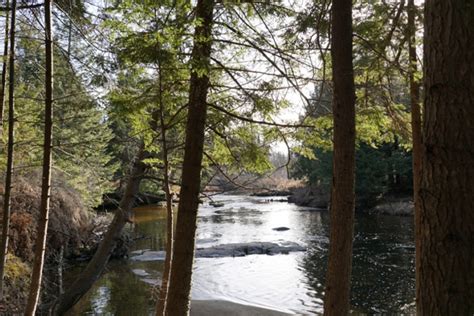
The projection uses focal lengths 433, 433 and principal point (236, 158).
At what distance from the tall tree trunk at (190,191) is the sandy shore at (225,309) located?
21.5ft

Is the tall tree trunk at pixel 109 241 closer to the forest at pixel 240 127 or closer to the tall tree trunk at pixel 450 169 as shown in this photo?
the forest at pixel 240 127

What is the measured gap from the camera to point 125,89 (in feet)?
16.8

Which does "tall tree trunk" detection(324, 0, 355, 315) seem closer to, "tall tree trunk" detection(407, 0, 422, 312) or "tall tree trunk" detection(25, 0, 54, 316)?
"tall tree trunk" detection(407, 0, 422, 312)

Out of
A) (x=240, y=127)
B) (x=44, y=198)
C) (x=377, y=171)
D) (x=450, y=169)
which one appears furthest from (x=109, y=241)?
(x=377, y=171)

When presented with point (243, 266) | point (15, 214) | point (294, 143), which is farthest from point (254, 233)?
point (294, 143)

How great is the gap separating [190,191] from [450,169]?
2954 millimetres

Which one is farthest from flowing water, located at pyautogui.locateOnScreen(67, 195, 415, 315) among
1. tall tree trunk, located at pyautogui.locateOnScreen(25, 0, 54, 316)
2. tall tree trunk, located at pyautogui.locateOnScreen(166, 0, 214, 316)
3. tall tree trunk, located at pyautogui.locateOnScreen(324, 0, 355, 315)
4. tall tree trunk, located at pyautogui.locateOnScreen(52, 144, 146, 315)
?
tall tree trunk, located at pyautogui.locateOnScreen(324, 0, 355, 315)

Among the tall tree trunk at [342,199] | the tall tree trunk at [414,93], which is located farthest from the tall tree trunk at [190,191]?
the tall tree trunk at [414,93]

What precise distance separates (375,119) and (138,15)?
8.71 ft

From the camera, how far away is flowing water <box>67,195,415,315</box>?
11.2 m

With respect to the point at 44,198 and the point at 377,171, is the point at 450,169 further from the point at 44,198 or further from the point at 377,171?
the point at 377,171

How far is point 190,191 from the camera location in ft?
14.4

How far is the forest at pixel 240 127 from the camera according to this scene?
1.80m

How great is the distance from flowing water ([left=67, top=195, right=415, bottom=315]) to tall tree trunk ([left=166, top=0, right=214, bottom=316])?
625cm
